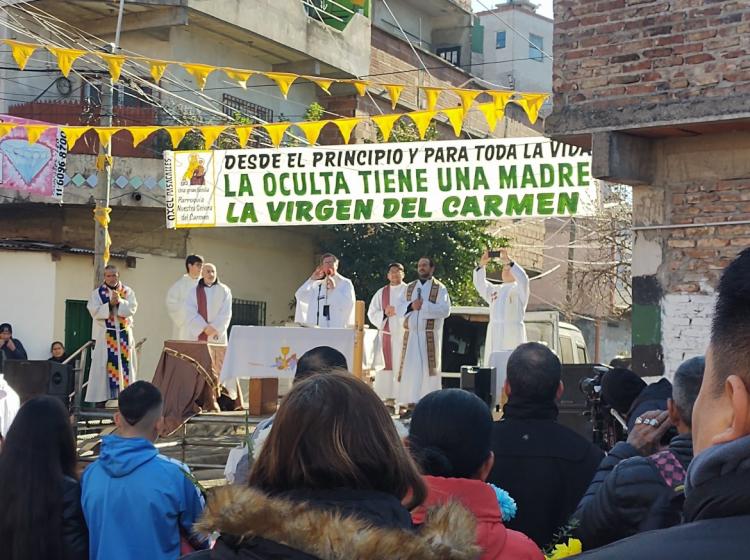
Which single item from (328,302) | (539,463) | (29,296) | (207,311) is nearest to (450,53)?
(29,296)

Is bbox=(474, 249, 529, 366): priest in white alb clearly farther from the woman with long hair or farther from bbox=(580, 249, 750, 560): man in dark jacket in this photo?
bbox=(580, 249, 750, 560): man in dark jacket

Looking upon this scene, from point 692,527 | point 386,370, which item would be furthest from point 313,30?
point 692,527

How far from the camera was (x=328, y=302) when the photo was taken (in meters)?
15.3

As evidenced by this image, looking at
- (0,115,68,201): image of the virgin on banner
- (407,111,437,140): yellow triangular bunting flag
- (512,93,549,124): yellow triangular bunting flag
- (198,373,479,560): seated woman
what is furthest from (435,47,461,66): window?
(198,373,479,560): seated woman

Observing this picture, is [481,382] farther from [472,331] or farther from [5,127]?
[5,127]

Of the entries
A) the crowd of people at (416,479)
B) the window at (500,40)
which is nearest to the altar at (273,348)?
the crowd of people at (416,479)

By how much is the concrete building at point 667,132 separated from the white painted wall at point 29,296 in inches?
534

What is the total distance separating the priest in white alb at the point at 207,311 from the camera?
1488 centimetres


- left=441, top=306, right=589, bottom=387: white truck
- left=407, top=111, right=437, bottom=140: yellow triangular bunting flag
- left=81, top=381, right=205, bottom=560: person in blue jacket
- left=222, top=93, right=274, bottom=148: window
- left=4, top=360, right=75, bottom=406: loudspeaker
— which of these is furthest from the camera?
left=222, top=93, right=274, bottom=148: window

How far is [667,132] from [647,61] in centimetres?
61

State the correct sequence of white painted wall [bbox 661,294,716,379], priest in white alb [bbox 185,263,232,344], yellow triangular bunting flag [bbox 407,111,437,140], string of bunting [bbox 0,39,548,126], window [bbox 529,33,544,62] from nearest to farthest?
white painted wall [bbox 661,294,716,379], string of bunting [bbox 0,39,548,126], yellow triangular bunting flag [bbox 407,111,437,140], priest in white alb [bbox 185,263,232,344], window [bbox 529,33,544,62]

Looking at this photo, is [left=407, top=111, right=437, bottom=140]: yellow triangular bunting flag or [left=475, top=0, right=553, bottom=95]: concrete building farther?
[left=475, top=0, right=553, bottom=95]: concrete building

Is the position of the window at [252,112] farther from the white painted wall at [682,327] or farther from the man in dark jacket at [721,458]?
the man in dark jacket at [721,458]

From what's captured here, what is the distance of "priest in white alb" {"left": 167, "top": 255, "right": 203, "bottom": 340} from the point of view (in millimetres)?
15031
